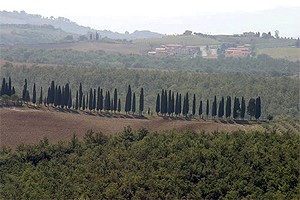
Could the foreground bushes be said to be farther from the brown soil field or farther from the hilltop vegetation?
the hilltop vegetation

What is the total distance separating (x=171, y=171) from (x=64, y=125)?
160ft

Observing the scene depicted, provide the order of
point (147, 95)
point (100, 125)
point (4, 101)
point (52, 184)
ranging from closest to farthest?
point (52, 184)
point (100, 125)
point (4, 101)
point (147, 95)

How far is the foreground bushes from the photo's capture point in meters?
61.2

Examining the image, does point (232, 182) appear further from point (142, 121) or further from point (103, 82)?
point (103, 82)

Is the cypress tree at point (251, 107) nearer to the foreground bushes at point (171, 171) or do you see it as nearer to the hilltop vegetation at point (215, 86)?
the hilltop vegetation at point (215, 86)

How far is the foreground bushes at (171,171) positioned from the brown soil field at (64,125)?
25058 millimetres

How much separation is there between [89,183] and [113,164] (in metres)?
5.08

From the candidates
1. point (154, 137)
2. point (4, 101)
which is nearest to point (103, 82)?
point (4, 101)

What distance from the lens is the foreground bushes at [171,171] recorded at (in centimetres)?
6119

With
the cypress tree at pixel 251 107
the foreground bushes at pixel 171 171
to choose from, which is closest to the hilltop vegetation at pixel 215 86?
the cypress tree at pixel 251 107

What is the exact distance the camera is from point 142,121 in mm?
116500

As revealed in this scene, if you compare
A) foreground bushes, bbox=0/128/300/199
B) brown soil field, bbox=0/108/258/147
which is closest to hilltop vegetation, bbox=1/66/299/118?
brown soil field, bbox=0/108/258/147

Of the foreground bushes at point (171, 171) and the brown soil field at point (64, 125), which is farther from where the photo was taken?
the brown soil field at point (64, 125)

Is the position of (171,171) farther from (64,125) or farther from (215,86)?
(215,86)
